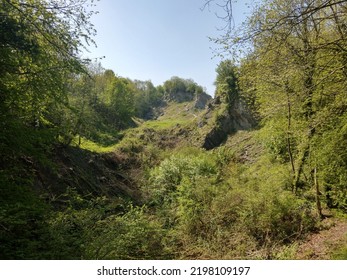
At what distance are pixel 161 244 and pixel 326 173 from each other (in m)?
6.18

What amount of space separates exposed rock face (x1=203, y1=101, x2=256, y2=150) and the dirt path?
1714 cm

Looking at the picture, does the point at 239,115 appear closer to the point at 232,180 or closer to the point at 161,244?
the point at 232,180

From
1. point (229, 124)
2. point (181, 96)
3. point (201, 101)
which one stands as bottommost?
point (229, 124)

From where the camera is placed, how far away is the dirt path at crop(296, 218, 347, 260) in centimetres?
783

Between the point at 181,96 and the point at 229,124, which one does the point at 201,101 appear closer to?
the point at 181,96

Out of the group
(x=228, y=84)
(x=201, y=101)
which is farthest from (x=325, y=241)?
(x=201, y=101)

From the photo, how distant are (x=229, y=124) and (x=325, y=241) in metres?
19.8

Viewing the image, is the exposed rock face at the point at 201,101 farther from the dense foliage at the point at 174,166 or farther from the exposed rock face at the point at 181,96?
the dense foliage at the point at 174,166

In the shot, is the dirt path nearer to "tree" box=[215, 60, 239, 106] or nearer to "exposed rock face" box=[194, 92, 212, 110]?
"tree" box=[215, 60, 239, 106]

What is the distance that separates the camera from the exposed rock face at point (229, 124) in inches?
1057

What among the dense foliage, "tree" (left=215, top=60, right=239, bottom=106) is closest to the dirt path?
the dense foliage

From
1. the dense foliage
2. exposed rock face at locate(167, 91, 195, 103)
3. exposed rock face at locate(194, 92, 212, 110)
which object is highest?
exposed rock face at locate(167, 91, 195, 103)

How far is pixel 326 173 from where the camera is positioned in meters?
9.80

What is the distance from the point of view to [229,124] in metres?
27.6
